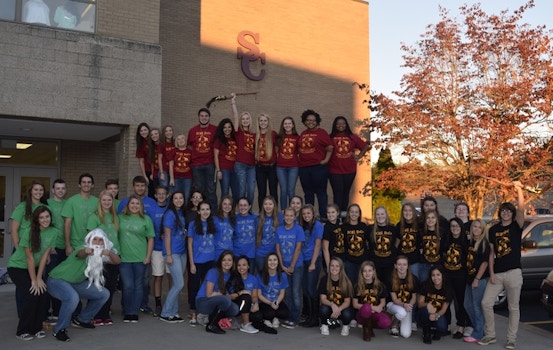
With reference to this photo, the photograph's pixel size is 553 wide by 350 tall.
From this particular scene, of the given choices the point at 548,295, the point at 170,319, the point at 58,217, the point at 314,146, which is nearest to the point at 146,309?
the point at 170,319

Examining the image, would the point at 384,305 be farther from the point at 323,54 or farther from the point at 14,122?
the point at 323,54

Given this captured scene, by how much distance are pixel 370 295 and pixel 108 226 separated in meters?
3.53

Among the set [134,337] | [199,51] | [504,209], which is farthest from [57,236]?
[199,51]

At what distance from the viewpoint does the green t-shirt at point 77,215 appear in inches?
264

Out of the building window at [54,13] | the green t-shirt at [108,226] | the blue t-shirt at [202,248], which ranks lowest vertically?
the blue t-shirt at [202,248]

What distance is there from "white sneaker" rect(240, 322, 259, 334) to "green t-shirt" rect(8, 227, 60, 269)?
2.57m

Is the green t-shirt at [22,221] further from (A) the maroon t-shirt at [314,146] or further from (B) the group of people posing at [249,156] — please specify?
(A) the maroon t-shirt at [314,146]

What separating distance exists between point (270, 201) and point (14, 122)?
5.82 metres

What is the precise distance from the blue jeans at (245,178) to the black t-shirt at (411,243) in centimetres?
264

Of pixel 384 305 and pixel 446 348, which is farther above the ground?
pixel 384 305

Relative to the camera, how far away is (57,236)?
646 cm

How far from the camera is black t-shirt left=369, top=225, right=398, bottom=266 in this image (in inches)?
278

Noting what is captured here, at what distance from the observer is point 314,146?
8.56m

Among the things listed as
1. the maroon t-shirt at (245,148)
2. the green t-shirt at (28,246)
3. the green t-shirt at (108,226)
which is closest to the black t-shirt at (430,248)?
the maroon t-shirt at (245,148)
